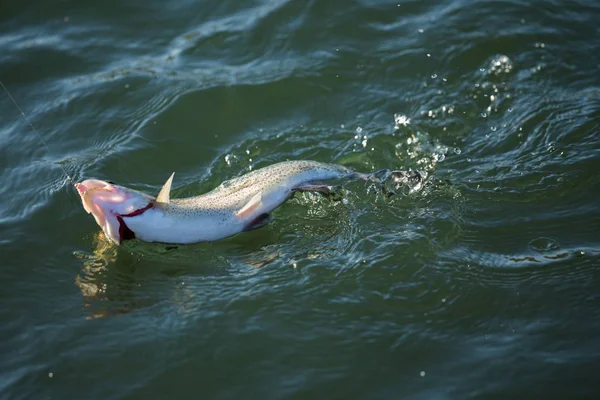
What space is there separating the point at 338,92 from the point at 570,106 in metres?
2.90

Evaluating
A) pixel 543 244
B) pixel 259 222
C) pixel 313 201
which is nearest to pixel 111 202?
pixel 259 222

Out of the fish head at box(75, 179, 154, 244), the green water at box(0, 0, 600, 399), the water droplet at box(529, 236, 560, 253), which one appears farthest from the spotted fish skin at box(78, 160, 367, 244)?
the water droplet at box(529, 236, 560, 253)

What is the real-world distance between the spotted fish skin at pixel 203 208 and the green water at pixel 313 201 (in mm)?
423

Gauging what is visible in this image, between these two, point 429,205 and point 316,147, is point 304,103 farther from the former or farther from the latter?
point 429,205

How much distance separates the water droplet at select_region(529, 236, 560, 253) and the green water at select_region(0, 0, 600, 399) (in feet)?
0.06

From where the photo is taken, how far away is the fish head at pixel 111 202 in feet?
20.8

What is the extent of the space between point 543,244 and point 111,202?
405 cm

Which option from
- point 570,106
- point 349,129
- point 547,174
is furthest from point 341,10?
point 547,174

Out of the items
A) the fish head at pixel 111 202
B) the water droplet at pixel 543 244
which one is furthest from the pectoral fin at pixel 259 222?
the water droplet at pixel 543 244

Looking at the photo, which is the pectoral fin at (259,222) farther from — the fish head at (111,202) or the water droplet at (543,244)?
the water droplet at (543,244)

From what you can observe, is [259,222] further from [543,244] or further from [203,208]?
[543,244]

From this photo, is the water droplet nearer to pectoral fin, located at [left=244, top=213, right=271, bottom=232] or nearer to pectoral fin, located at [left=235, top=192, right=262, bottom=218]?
pectoral fin, located at [left=244, top=213, right=271, bottom=232]

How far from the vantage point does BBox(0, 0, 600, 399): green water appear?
5836 mm

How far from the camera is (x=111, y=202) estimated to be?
635cm
